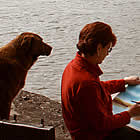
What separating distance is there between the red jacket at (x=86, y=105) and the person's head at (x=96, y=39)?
0.08 meters

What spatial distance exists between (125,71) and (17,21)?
4292 mm

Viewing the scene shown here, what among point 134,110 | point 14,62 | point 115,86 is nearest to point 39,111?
point 14,62

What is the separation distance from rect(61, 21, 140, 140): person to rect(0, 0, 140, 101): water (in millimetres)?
3140

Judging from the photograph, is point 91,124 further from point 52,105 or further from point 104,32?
point 52,105

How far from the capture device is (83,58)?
2482 mm

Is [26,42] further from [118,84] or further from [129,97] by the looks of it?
[129,97]

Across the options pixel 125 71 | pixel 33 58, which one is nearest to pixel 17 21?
pixel 125 71

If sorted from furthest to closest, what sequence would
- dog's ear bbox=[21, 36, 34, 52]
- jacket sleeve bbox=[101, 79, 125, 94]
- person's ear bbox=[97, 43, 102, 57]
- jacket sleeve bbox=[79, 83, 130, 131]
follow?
dog's ear bbox=[21, 36, 34, 52]
jacket sleeve bbox=[101, 79, 125, 94]
person's ear bbox=[97, 43, 102, 57]
jacket sleeve bbox=[79, 83, 130, 131]

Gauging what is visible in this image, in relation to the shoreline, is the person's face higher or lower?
higher

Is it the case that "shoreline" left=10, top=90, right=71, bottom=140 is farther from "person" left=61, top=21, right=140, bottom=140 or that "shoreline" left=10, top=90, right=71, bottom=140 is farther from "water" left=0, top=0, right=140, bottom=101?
"person" left=61, top=21, right=140, bottom=140

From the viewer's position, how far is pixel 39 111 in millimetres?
4770

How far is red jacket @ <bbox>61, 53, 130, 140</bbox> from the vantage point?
2.36 metres

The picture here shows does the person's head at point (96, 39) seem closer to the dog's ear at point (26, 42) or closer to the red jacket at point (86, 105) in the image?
the red jacket at point (86, 105)

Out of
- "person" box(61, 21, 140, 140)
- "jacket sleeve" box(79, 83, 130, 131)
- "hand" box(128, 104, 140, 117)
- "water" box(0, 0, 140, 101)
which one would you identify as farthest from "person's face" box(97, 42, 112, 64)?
"water" box(0, 0, 140, 101)
